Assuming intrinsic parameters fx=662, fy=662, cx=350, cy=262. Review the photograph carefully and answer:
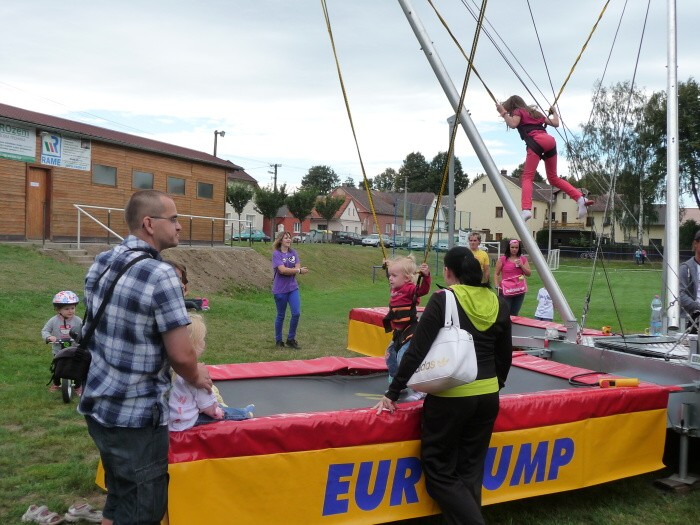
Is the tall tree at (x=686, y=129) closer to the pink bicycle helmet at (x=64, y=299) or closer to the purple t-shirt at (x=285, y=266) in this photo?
the purple t-shirt at (x=285, y=266)

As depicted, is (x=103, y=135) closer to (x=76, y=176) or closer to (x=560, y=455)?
(x=76, y=176)

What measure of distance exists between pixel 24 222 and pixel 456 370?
701 inches

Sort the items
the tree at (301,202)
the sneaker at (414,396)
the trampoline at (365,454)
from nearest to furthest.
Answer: the trampoline at (365,454)
the sneaker at (414,396)
the tree at (301,202)

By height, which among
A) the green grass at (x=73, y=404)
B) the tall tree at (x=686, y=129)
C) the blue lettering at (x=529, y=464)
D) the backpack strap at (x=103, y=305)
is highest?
the tall tree at (x=686, y=129)

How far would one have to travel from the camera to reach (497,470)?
3873 mm

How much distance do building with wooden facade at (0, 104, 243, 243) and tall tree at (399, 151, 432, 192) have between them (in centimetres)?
7306

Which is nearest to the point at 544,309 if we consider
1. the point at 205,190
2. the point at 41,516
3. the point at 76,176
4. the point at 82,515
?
the point at 82,515

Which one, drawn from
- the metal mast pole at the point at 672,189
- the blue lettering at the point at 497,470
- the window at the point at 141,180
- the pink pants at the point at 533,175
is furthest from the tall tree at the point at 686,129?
the blue lettering at the point at 497,470

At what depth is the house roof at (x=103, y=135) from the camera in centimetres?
1853

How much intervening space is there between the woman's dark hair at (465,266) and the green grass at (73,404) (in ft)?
5.07

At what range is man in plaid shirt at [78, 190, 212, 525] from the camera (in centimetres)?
245

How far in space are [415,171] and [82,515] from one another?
3800 inches

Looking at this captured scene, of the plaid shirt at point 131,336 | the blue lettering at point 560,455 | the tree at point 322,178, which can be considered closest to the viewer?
the plaid shirt at point 131,336

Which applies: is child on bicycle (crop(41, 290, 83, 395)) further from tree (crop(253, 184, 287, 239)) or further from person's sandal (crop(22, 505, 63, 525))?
tree (crop(253, 184, 287, 239))
